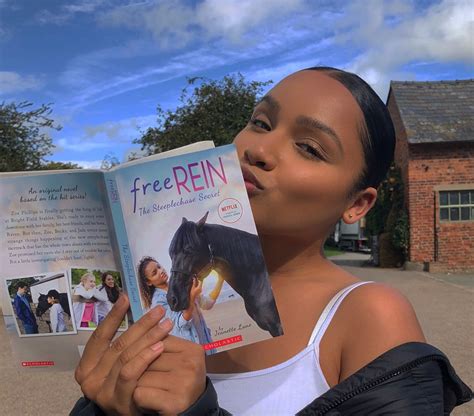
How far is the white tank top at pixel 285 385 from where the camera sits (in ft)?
3.77

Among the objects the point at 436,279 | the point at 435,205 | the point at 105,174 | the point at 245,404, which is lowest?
the point at 436,279

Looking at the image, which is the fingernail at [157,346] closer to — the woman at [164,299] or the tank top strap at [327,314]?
the woman at [164,299]

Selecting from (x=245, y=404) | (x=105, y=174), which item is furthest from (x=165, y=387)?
(x=105, y=174)

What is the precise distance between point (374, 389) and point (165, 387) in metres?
0.41

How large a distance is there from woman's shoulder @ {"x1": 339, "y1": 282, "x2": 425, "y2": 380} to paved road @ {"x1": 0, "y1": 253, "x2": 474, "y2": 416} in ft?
12.8

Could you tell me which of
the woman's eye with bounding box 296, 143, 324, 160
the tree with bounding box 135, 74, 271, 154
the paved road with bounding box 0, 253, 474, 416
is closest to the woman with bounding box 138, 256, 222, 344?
the woman's eye with bounding box 296, 143, 324, 160

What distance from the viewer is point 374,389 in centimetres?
100

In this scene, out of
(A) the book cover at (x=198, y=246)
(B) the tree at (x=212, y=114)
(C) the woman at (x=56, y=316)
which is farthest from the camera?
(B) the tree at (x=212, y=114)

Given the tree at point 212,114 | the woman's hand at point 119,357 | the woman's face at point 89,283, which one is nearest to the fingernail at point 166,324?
the woman's hand at point 119,357

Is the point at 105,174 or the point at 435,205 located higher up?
the point at 105,174

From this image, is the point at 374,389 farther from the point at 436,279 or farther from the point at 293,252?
the point at 436,279

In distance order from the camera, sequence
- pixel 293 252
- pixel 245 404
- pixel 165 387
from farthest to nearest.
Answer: pixel 293 252
pixel 245 404
pixel 165 387

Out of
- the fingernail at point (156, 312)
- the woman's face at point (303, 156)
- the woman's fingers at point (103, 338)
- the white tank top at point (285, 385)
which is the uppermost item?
the woman's face at point (303, 156)

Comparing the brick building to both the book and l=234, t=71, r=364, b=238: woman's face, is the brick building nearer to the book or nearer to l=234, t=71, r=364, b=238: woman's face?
l=234, t=71, r=364, b=238: woman's face
